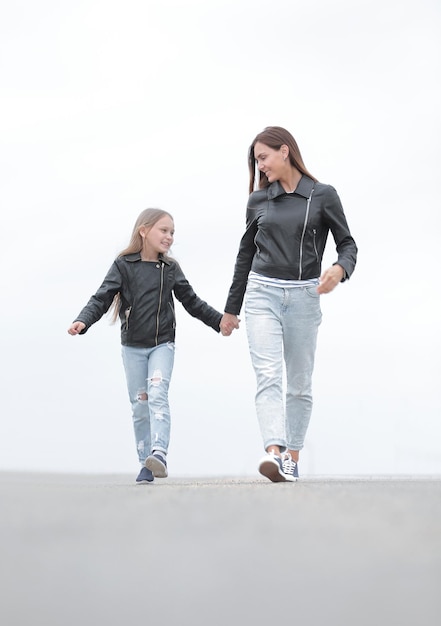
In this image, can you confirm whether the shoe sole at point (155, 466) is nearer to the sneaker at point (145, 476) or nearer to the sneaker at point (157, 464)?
the sneaker at point (157, 464)

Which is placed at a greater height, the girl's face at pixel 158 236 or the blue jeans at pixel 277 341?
the girl's face at pixel 158 236

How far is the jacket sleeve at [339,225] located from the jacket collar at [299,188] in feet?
0.41

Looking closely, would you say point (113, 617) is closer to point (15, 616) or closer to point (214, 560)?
point (15, 616)

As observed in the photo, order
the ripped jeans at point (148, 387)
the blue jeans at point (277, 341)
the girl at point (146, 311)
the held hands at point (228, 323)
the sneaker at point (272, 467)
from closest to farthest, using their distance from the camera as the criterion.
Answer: the sneaker at point (272, 467) → the blue jeans at point (277, 341) → the held hands at point (228, 323) → the ripped jeans at point (148, 387) → the girl at point (146, 311)

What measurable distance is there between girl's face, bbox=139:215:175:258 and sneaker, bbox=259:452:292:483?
86.6 inches

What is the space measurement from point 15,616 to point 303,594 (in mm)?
665

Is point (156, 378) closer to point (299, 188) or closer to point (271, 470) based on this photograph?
point (271, 470)

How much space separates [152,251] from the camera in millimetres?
7066

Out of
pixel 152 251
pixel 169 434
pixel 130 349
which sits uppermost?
pixel 152 251

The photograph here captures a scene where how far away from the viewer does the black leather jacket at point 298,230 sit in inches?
226

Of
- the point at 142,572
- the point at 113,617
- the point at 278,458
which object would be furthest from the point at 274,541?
the point at 278,458

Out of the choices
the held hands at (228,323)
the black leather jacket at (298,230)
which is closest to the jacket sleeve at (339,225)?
the black leather jacket at (298,230)

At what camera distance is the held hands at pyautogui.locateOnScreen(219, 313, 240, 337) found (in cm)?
651

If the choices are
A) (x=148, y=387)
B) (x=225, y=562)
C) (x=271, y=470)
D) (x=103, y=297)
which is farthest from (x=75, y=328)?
(x=225, y=562)
